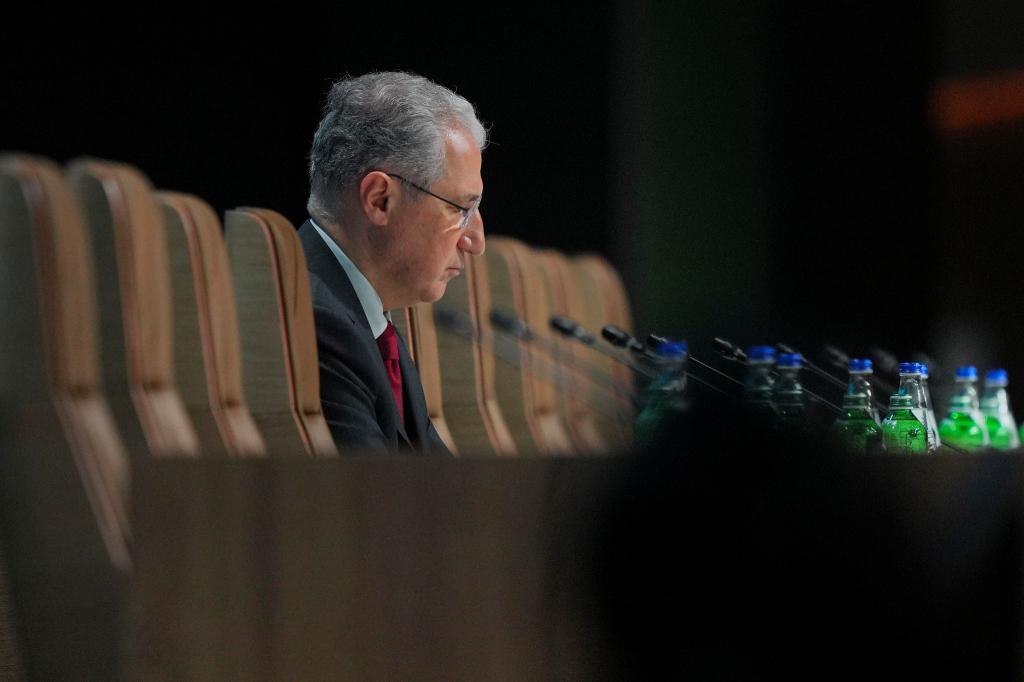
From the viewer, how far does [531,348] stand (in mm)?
2742

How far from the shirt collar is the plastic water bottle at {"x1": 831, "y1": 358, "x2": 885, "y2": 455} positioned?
1.89 feet

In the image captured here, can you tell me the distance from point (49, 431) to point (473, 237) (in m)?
1.11

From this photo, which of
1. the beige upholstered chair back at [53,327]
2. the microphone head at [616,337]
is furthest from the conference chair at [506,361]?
the beige upholstered chair back at [53,327]

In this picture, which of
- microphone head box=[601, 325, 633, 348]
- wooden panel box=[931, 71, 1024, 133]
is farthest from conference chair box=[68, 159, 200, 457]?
wooden panel box=[931, 71, 1024, 133]

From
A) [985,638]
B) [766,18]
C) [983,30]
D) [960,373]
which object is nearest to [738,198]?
[766,18]

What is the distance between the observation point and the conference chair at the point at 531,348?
253 centimetres

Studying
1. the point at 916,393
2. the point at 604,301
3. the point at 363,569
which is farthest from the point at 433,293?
the point at 604,301

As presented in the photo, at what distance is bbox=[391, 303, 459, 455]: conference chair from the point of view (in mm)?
2035

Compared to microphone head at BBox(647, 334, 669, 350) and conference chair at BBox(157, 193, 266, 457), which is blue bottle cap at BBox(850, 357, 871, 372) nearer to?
microphone head at BBox(647, 334, 669, 350)

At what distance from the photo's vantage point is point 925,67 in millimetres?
3746

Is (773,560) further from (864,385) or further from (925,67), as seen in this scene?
(925,67)

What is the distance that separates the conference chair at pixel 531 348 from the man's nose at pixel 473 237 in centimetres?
47

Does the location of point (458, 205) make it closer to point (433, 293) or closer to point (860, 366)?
point (433, 293)

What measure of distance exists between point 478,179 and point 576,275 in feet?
3.91
